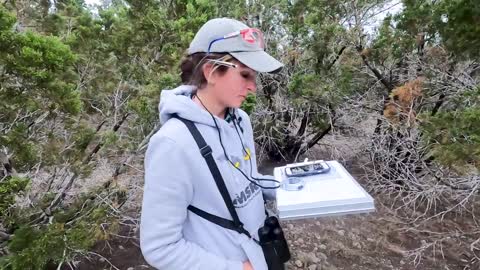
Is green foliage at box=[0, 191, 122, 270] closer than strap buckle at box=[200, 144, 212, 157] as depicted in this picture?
No

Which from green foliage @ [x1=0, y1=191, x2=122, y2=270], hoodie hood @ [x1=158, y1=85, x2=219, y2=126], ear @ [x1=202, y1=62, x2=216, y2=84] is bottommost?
green foliage @ [x1=0, y1=191, x2=122, y2=270]

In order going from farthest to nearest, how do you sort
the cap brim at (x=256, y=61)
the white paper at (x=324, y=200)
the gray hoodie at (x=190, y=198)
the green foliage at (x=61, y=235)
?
the green foliage at (x=61, y=235), the white paper at (x=324, y=200), the cap brim at (x=256, y=61), the gray hoodie at (x=190, y=198)

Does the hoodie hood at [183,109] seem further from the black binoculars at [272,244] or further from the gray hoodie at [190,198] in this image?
the black binoculars at [272,244]

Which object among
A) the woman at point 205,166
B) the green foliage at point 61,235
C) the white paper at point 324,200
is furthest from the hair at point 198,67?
the green foliage at point 61,235

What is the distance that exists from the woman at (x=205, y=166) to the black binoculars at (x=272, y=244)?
3 cm

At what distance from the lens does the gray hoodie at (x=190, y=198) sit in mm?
1042

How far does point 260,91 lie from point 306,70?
0.65 m

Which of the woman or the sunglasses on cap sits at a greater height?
the sunglasses on cap

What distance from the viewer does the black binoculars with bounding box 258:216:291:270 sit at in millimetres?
1289

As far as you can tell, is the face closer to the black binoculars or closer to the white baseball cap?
the white baseball cap

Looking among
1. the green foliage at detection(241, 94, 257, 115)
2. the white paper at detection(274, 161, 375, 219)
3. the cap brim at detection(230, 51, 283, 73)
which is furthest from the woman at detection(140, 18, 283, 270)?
the green foliage at detection(241, 94, 257, 115)

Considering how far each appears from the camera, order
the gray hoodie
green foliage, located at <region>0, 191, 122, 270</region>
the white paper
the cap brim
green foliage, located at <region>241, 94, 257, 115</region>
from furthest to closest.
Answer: green foliage, located at <region>241, 94, 257, 115</region> < green foliage, located at <region>0, 191, 122, 270</region> < the white paper < the cap brim < the gray hoodie

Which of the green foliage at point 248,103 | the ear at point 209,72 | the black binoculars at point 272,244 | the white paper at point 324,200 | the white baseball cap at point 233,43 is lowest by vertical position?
the green foliage at point 248,103

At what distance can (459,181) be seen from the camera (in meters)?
3.68
